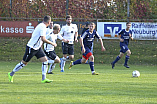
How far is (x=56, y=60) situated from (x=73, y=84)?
11.1 ft

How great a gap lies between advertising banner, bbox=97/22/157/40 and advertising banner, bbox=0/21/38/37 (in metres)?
4.56

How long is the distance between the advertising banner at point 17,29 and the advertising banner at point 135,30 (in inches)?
180

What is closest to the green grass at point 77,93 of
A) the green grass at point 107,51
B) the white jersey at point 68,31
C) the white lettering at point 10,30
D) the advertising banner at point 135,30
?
the white jersey at point 68,31

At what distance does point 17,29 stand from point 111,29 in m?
6.19

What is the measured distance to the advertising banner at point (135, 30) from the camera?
25373 mm

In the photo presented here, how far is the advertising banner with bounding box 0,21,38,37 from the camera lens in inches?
1062

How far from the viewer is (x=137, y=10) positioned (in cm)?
3472

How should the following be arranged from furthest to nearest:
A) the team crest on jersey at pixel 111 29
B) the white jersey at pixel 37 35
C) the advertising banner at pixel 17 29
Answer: the advertising banner at pixel 17 29 → the team crest on jersey at pixel 111 29 → the white jersey at pixel 37 35

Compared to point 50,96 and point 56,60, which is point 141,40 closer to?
point 56,60

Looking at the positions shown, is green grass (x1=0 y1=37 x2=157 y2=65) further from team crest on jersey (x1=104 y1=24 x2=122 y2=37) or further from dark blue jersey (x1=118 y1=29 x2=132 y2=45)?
dark blue jersey (x1=118 y1=29 x2=132 y2=45)

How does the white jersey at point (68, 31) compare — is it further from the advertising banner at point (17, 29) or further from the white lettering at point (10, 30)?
the white lettering at point (10, 30)

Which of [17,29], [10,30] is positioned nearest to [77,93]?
[17,29]

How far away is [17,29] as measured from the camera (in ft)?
88.9

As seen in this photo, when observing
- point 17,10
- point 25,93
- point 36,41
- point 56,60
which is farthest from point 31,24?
point 25,93
